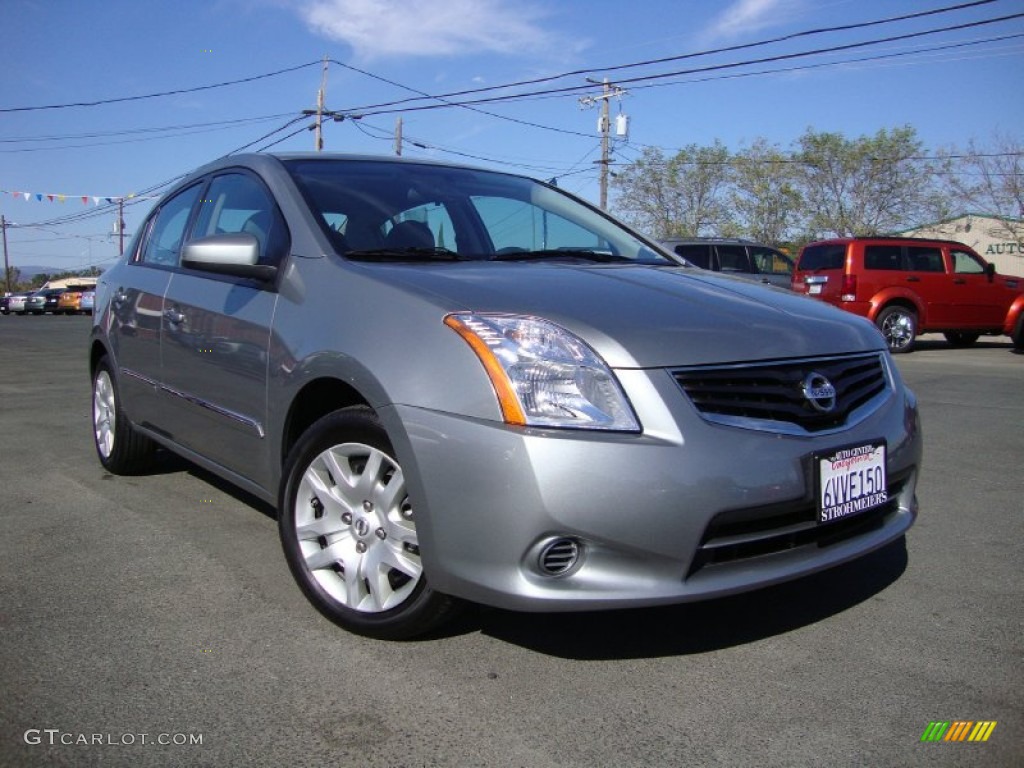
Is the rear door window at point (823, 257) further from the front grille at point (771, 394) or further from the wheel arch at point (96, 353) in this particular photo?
the front grille at point (771, 394)

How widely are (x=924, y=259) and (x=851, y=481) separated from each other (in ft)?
45.9

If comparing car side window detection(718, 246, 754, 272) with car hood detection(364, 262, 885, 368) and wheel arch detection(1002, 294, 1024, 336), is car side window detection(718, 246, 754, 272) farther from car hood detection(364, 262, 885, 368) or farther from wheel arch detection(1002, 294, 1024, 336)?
car hood detection(364, 262, 885, 368)

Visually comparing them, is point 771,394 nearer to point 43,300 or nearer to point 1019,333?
point 1019,333

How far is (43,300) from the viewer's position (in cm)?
4112

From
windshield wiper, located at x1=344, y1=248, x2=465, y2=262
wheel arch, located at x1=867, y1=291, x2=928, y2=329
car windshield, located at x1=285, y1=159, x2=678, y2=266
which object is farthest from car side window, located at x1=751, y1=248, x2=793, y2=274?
windshield wiper, located at x1=344, y1=248, x2=465, y2=262

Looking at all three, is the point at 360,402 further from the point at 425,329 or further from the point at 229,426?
the point at 229,426

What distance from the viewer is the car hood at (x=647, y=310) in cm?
239

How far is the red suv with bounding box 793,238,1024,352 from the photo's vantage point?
572 inches

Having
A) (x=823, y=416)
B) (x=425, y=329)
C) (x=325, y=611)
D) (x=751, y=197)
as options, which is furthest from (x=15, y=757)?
(x=751, y=197)

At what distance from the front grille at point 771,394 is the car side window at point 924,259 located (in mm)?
13570

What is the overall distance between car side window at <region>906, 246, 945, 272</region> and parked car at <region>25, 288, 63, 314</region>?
38713 millimetres

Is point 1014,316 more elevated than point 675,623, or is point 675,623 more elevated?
point 1014,316

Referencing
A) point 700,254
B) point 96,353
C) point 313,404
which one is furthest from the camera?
point 700,254

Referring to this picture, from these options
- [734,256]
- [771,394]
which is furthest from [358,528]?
[734,256]
